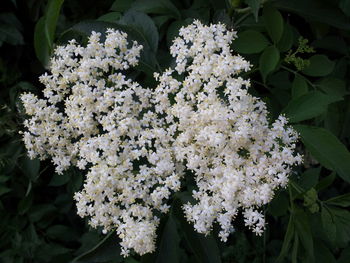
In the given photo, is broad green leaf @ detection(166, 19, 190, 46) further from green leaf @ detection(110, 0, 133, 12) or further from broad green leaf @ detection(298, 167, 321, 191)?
broad green leaf @ detection(298, 167, 321, 191)

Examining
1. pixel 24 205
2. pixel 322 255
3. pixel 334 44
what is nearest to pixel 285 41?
pixel 334 44

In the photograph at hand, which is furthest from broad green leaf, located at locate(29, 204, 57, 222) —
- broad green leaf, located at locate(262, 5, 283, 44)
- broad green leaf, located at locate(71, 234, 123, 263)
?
broad green leaf, located at locate(262, 5, 283, 44)

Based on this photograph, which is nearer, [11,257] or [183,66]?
[183,66]

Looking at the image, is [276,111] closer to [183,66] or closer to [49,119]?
[183,66]

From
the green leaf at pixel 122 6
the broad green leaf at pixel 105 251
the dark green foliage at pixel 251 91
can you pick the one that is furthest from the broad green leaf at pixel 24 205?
the green leaf at pixel 122 6

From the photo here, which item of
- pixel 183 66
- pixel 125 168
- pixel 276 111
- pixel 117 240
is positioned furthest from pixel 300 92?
pixel 117 240

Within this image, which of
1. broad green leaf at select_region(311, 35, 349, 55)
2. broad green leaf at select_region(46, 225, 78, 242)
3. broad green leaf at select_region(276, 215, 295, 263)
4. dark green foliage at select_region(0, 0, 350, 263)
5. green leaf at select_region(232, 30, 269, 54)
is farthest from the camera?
broad green leaf at select_region(46, 225, 78, 242)
